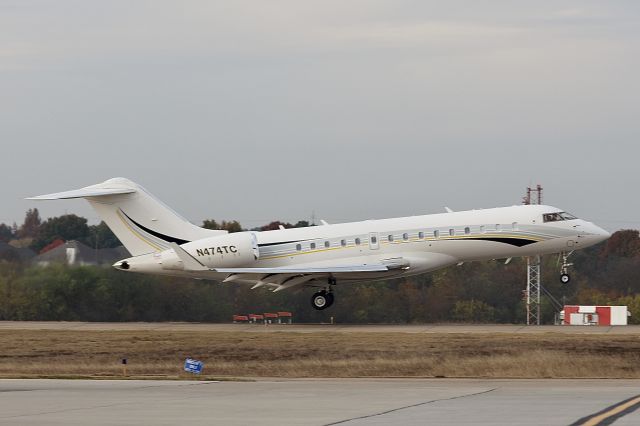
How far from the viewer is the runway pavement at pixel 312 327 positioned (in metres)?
41.9

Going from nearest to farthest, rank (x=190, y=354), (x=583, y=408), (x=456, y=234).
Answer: (x=583, y=408) → (x=190, y=354) → (x=456, y=234)

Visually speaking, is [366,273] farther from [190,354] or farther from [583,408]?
[583,408]

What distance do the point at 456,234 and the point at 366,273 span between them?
366 cm

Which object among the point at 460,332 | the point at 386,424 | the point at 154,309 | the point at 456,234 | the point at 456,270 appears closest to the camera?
the point at 386,424

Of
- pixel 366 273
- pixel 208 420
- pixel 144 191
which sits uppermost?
pixel 144 191

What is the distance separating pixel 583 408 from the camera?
65.8ft

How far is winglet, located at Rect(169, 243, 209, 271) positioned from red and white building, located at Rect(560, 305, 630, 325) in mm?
17216

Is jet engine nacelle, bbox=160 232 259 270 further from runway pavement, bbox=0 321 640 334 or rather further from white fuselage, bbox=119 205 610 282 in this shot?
runway pavement, bbox=0 321 640 334

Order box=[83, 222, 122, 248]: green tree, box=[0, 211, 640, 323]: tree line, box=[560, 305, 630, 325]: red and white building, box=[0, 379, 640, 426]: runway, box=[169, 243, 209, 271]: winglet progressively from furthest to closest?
1. box=[83, 222, 122, 248]: green tree
2. box=[560, 305, 630, 325]: red and white building
3. box=[0, 211, 640, 323]: tree line
4. box=[169, 243, 209, 271]: winglet
5. box=[0, 379, 640, 426]: runway

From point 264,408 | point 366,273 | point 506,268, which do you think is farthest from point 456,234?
point 264,408

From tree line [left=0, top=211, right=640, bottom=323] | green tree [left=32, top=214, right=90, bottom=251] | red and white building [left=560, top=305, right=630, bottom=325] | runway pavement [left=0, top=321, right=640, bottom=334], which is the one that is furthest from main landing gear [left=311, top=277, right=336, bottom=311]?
green tree [left=32, top=214, right=90, bottom=251]

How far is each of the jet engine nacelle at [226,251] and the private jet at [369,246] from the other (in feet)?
0.12

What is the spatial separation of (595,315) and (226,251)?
1735 centimetres

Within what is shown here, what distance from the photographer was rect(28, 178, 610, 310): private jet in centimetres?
4606
